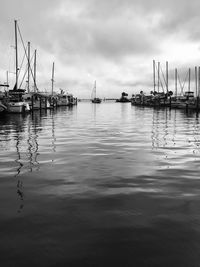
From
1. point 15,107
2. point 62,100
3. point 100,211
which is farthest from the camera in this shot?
point 62,100

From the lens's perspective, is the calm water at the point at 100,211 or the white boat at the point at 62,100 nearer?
the calm water at the point at 100,211

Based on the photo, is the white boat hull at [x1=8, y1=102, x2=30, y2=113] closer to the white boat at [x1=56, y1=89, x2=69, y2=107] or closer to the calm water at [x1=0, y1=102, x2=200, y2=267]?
the calm water at [x1=0, y1=102, x2=200, y2=267]

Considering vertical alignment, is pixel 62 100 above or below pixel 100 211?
above

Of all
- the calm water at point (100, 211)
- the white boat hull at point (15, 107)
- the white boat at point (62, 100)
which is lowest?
the calm water at point (100, 211)

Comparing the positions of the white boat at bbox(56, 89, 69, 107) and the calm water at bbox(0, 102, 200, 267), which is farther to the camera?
the white boat at bbox(56, 89, 69, 107)

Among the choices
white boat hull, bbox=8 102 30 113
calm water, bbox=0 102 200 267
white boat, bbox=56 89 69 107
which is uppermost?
white boat, bbox=56 89 69 107

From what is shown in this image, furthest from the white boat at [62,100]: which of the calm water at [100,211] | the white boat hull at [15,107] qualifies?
the calm water at [100,211]

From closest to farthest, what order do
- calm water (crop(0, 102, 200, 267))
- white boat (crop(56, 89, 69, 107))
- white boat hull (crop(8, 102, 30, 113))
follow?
calm water (crop(0, 102, 200, 267)), white boat hull (crop(8, 102, 30, 113)), white boat (crop(56, 89, 69, 107))

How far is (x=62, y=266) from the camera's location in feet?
14.3

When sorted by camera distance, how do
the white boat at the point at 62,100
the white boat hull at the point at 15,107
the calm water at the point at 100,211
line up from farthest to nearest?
the white boat at the point at 62,100 → the white boat hull at the point at 15,107 → the calm water at the point at 100,211

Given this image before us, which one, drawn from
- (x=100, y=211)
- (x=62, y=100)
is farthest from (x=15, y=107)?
(x=62, y=100)

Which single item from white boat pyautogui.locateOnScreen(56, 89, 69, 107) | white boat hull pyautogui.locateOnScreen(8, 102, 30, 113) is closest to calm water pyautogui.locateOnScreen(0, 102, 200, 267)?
white boat hull pyautogui.locateOnScreen(8, 102, 30, 113)

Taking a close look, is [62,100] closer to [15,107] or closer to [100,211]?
[15,107]

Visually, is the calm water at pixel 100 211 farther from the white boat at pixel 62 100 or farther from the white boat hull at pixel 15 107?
the white boat at pixel 62 100
